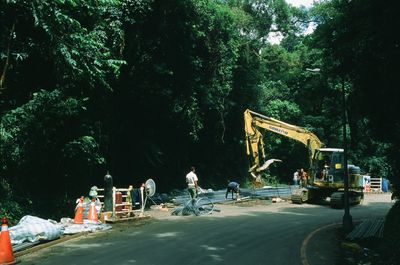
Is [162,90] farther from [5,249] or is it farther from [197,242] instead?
[5,249]

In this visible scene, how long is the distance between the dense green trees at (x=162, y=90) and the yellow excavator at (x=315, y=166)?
386 centimetres

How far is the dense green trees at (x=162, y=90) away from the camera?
16.2 meters

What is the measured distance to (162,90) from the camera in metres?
27.2

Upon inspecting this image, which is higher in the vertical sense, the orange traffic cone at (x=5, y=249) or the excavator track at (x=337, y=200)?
the excavator track at (x=337, y=200)

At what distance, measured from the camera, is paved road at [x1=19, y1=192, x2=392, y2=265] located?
11242mm

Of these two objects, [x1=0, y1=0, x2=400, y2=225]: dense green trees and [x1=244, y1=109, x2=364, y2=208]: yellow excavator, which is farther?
[x1=244, y1=109, x2=364, y2=208]: yellow excavator

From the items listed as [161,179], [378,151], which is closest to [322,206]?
[161,179]

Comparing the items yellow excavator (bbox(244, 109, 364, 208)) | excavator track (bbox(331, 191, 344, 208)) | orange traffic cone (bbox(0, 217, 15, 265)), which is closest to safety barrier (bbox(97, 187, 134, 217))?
orange traffic cone (bbox(0, 217, 15, 265))

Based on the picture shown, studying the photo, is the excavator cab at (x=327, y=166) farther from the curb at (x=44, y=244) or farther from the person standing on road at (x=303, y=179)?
the curb at (x=44, y=244)

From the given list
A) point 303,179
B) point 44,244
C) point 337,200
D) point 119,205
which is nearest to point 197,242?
point 44,244

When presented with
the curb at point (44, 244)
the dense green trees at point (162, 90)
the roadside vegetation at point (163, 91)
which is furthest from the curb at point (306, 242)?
the curb at point (44, 244)

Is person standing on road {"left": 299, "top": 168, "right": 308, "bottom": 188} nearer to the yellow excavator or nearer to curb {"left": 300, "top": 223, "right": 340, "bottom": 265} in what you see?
the yellow excavator

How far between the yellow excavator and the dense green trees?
12.6 ft

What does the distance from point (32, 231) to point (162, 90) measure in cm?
1514
